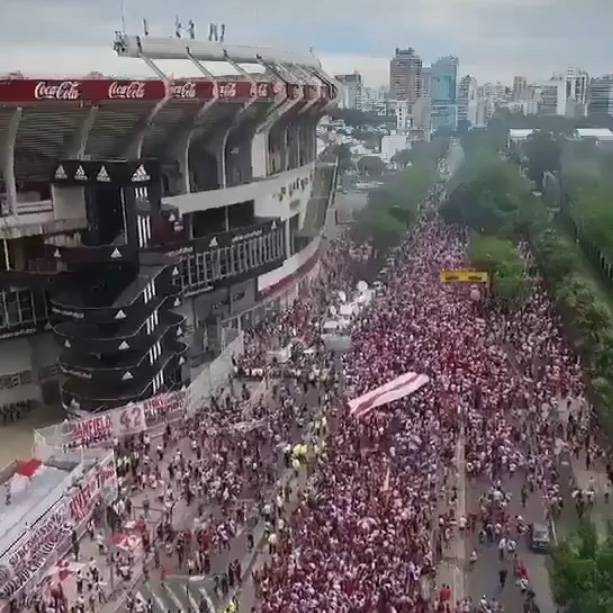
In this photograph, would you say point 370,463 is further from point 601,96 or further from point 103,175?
point 601,96

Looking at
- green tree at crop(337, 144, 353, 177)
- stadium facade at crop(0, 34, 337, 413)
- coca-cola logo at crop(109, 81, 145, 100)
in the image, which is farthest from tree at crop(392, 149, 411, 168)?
coca-cola logo at crop(109, 81, 145, 100)

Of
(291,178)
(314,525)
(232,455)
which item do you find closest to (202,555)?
(314,525)

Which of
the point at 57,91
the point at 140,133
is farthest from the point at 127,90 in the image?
the point at 140,133

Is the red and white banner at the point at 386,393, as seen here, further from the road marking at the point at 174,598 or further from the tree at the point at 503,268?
the tree at the point at 503,268

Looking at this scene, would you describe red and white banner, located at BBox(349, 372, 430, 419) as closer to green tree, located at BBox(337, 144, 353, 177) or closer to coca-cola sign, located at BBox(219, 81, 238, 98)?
coca-cola sign, located at BBox(219, 81, 238, 98)

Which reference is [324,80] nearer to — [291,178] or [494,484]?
[291,178]

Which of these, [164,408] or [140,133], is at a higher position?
[140,133]
